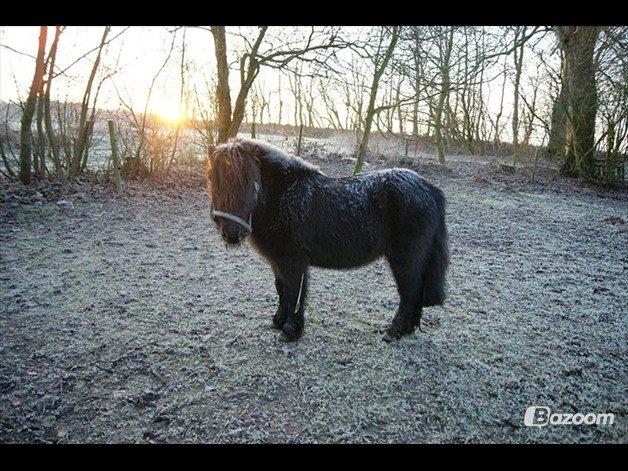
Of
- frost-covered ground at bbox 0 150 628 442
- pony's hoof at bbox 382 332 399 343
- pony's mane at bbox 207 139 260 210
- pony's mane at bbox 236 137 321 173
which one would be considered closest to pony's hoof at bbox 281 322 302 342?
frost-covered ground at bbox 0 150 628 442

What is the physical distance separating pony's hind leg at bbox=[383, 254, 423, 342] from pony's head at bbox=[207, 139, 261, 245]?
A: 4.99ft

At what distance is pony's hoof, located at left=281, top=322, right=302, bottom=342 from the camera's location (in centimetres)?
370

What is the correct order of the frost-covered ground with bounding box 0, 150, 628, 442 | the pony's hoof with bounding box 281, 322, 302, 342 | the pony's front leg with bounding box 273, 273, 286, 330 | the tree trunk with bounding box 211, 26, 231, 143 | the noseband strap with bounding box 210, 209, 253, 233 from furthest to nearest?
1. the tree trunk with bounding box 211, 26, 231, 143
2. the pony's front leg with bounding box 273, 273, 286, 330
3. the pony's hoof with bounding box 281, 322, 302, 342
4. the noseband strap with bounding box 210, 209, 253, 233
5. the frost-covered ground with bounding box 0, 150, 628, 442

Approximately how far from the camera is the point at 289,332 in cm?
370

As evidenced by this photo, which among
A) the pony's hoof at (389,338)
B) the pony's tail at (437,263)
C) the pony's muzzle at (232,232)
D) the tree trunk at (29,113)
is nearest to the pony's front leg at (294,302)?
the pony's muzzle at (232,232)

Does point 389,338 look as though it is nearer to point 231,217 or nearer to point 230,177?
point 231,217

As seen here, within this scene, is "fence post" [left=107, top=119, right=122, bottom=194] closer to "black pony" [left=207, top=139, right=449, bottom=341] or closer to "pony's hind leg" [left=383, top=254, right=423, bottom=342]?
"black pony" [left=207, top=139, right=449, bottom=341]

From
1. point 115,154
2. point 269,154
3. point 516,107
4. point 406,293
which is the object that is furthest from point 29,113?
point 516,107

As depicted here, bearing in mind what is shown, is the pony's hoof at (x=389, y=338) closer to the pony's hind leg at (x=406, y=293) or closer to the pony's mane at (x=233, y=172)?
the pony's hind leg at (x=406, y=293)

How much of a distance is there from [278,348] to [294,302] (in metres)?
0.48

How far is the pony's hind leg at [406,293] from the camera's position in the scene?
3.61 metres
